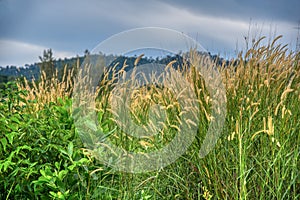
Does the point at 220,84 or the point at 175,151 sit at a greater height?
the point at 220,84

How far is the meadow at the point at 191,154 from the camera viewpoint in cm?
276

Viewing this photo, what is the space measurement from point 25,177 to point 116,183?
0.75 meters

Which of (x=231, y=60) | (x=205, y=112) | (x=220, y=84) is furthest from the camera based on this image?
(x=231, y=60)

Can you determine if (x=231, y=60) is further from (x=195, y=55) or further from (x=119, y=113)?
(x=119, y=113)

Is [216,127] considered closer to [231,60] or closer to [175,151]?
[175,151]

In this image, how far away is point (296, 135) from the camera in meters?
3.02

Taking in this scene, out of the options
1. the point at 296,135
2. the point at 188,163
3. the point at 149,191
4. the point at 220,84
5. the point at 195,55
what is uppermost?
the point at 195,55

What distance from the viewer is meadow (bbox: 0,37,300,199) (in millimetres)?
2760

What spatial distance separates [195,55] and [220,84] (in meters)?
0.37

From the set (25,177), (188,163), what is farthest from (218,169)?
(25,177)

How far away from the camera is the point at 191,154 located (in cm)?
307

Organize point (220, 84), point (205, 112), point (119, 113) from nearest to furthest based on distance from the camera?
point (205, 112) → point (119, 113) → point (220, 84)

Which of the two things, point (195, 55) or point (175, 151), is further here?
point (195, 55)

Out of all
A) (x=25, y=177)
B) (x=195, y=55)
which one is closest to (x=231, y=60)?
(x=195, y=55)
